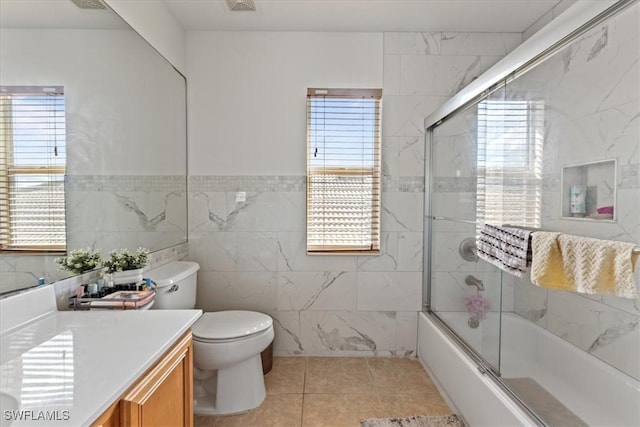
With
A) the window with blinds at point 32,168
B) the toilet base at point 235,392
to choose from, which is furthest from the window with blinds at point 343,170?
the window with blinds at point 32,168

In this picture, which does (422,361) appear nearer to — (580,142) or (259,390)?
(259,390)

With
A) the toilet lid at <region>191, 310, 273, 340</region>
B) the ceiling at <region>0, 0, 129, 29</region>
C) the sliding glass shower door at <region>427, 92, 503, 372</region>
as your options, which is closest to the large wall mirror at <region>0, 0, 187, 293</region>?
the ceiling at <region>0, 0, 129, 29</region>

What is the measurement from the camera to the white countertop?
67cm

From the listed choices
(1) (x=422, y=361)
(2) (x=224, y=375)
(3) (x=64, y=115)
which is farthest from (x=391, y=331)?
(3) (x=64, y=115)

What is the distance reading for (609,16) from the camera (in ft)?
3.36

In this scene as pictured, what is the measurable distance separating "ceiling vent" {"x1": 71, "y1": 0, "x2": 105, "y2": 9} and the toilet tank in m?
1.29

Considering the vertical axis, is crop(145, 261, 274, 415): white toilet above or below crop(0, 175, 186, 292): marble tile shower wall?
below

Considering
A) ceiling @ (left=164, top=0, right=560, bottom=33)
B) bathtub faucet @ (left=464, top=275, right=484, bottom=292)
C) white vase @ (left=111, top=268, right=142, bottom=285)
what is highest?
ceiling @ (left=164, top=0, right=560, bottom=33)

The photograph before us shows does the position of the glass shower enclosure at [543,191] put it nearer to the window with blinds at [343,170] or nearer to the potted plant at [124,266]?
the window with blinds at [343,170]

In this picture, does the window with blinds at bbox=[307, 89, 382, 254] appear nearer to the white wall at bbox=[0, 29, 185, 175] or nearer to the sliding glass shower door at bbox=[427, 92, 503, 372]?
the sliding glass shower door at bbox=[427, 92, 503, 372]

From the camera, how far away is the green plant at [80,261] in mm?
1296

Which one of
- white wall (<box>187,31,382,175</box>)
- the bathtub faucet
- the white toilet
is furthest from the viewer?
white wall (<box>187,31,382,175</box>)

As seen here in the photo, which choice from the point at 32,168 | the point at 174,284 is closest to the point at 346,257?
the point at 174,284

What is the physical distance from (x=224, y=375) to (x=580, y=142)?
2.36 meters
